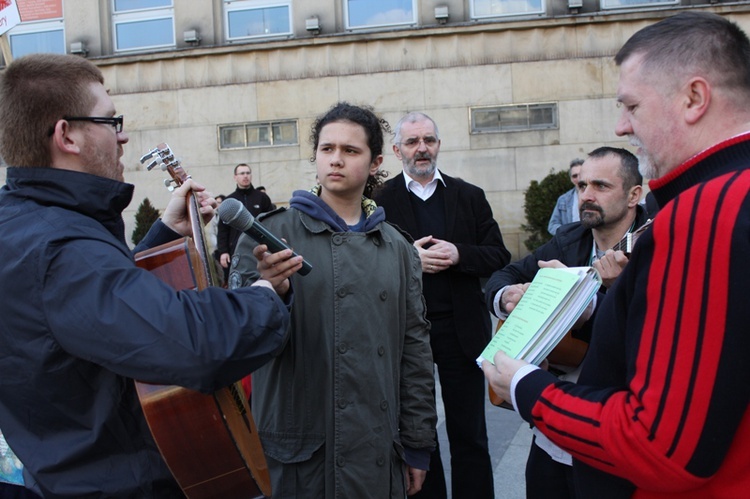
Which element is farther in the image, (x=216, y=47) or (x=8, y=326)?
(x=216, y=47)

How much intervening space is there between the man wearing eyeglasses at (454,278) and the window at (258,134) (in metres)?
8.79

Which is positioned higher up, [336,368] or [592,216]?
[592,216]

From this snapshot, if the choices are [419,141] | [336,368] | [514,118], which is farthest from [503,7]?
[336,368]

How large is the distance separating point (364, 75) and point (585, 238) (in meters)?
9.70

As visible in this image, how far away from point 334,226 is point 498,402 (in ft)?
3.01

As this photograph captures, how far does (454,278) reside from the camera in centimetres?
425

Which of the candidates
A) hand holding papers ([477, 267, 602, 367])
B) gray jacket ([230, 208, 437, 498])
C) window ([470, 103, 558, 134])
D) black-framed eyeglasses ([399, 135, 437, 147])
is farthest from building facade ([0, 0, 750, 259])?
hand holding papers ([477, 267, 602, 367])

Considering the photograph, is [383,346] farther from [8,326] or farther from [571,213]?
[571,213]

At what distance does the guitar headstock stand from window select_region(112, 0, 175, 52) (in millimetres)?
12008

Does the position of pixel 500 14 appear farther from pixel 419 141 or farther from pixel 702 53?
pixel 702 53

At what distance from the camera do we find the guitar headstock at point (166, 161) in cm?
265

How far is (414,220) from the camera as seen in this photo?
4438 millimetres

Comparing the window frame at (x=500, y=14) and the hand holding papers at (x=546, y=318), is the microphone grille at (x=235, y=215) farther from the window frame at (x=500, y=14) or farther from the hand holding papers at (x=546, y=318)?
the window frame at (x=500, y=14)

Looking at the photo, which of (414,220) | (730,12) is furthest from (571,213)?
(730,12)
